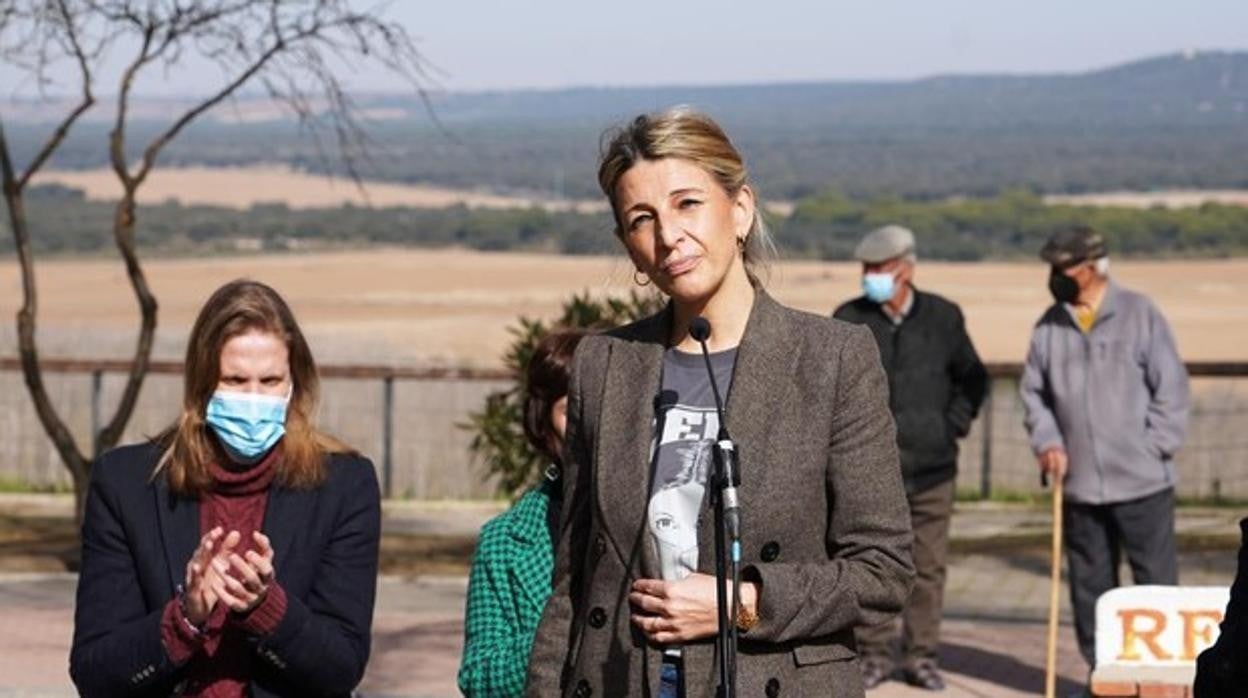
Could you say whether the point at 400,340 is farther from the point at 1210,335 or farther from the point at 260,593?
the point at 260,593

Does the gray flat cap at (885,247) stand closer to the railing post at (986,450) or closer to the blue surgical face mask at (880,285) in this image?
the blue surgical face mask at (880,285)

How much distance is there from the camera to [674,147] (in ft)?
15.8

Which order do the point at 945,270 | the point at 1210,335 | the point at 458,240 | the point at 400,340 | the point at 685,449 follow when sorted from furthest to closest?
the point at 458,240, the point at 945,270, the point at 1210,335, the point at 400,340, the point at 685,449

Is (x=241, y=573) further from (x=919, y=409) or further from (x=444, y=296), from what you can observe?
(x=444, y=296)

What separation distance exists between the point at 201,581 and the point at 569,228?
85.1m

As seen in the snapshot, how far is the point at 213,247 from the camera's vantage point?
262 ft

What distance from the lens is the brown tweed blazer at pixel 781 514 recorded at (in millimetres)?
4684

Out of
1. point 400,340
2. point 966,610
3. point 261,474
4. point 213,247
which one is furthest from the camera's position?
point 213,247

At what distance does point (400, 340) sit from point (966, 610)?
28106mm

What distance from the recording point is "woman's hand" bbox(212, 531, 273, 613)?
5008 mm

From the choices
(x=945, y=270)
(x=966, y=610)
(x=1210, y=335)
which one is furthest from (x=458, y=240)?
(x=966, y=610)

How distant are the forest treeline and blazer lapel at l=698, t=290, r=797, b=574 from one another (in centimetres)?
6748

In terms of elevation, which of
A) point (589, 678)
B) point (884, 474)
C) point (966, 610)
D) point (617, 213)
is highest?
point (617, 213)

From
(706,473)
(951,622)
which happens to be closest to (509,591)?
(706,473)
